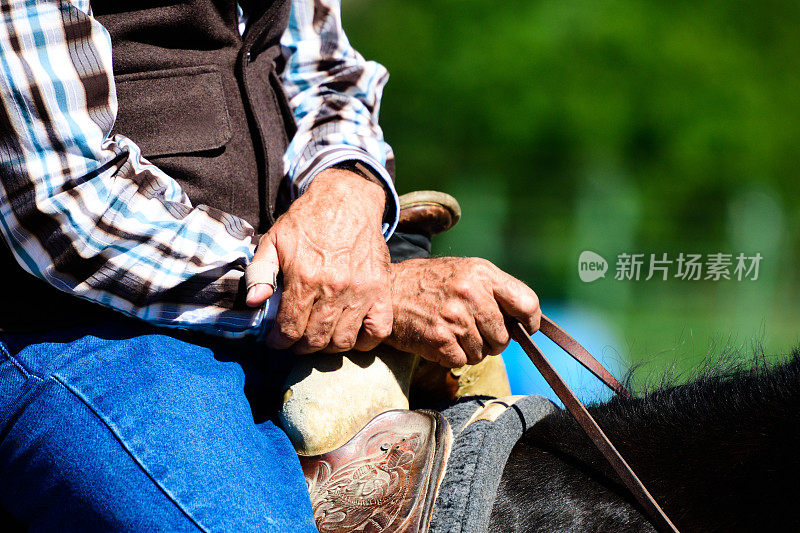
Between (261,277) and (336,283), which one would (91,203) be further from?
(336,283)

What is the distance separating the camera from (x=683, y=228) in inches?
178

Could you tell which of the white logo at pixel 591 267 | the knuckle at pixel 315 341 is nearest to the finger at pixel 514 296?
the knuckle at pixel 315 341

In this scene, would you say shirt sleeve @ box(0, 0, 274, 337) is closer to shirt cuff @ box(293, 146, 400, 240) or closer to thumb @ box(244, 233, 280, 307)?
thumb @ box(244, 233, 280, 307)

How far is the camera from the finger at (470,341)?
102cm

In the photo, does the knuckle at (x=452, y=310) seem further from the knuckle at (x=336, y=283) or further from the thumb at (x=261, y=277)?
the thumb at (x=261, y=277)

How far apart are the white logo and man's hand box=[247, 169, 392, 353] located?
10.8ft

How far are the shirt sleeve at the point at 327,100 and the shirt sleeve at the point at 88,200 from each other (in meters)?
0.32

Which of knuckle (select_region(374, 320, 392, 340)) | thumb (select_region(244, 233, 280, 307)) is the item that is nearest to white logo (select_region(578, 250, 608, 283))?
knuckle (select_region(374, 320, 392, 340))

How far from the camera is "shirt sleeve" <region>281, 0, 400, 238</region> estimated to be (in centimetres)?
121

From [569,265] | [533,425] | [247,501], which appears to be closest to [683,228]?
[569,265]

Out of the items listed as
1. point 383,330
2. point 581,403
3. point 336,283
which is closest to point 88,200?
point 336,283

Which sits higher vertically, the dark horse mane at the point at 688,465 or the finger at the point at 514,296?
the finger at the point at 514,296

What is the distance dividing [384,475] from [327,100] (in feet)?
2.43

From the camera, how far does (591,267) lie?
4.15 meters
